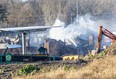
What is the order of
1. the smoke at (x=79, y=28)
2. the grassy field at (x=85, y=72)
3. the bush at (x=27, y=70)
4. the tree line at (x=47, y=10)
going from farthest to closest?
the tree line at (x=47, y=10), the smoke at (x=79, y=28), the bush at (x=27, y=70), the grassy field at (x=85, y=72)

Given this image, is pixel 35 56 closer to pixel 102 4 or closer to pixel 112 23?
pixel 112 23

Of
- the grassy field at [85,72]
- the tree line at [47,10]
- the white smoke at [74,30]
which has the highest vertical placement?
the tree line at [47,10]

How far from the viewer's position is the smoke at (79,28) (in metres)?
64.9

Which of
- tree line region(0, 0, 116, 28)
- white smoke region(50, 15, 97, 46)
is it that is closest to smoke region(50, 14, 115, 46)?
white smoke region(50, 15, 97, 46)

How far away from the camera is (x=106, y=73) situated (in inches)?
709

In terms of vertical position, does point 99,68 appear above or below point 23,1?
below

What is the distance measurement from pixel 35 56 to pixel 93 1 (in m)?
79.0

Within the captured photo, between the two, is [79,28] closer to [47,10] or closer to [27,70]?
[47,10]

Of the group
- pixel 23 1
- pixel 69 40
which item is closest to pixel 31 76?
pixel 69 40

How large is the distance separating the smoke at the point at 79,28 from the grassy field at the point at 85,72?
Result: 38.0 meters

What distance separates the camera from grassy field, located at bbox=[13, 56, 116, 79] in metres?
17.9

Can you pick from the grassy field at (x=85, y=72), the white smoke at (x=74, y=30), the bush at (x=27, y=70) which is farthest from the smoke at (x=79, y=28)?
the grassy field at (x=85, y=72)

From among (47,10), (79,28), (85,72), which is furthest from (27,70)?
(47,10)

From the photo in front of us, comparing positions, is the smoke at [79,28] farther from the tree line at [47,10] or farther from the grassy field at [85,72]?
the grassy field at [85,72]
